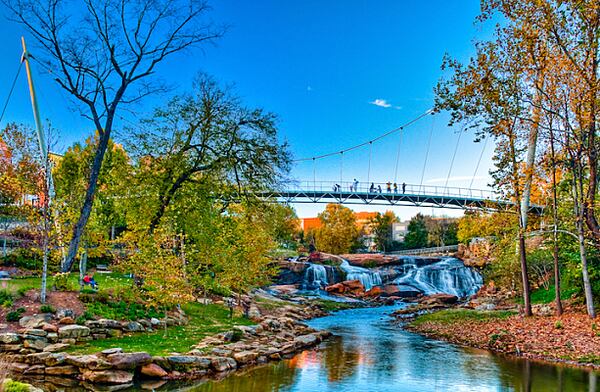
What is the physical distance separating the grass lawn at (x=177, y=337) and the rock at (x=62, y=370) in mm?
731

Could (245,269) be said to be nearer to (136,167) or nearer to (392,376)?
(136,167)

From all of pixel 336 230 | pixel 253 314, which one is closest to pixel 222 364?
pixel 253 314

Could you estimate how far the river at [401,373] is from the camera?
33.5 feet

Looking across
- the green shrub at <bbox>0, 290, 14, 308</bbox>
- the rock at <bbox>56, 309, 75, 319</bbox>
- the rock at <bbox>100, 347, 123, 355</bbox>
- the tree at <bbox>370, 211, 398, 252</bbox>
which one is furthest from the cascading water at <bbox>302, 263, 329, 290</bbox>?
the tree at <bbox>370, 211, 398, 252</bbox>

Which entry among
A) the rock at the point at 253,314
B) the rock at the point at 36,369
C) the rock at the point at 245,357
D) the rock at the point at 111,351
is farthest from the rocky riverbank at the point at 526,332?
the rock at the point at 36,369

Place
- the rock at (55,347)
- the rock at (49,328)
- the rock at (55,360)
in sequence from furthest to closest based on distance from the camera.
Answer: the rock at (49,328)
the rock at (55,347)
the rock at (55,360)

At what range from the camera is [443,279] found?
136 feet

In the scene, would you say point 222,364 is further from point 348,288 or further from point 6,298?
point 348,288

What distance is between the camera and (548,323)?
1572 cm

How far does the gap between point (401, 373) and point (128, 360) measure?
695 centimetres

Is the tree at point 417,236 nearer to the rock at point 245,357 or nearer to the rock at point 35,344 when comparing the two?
the rock at point 245,357

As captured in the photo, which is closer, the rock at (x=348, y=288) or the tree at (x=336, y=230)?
the rock at (x=348, y=288)

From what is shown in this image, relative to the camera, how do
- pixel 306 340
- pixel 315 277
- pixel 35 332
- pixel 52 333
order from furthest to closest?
1. pixel 315 277
2. pixel 306 340
3. pixel 52 333
4. pixel 35 332

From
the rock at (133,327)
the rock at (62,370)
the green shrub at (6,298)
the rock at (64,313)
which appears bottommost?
the rock at (62,370)
